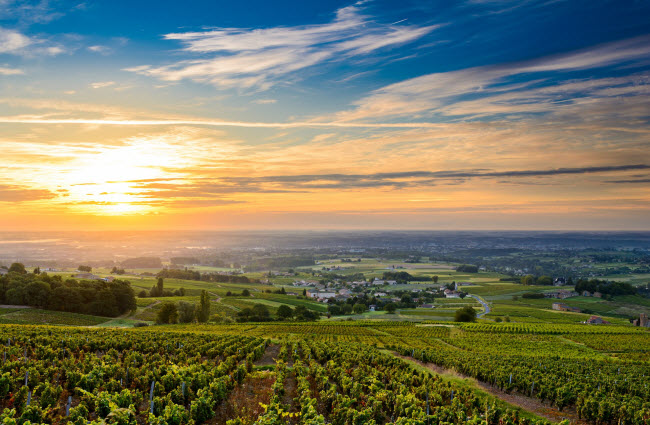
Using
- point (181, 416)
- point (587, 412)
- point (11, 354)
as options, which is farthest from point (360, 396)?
point (11, 354)

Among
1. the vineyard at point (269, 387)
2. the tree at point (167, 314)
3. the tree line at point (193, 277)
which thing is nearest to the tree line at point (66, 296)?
the tree at point (167, 314)

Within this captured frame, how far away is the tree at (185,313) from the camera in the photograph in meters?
79.1

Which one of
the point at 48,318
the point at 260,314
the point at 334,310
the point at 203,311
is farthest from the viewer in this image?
the point at 334,310

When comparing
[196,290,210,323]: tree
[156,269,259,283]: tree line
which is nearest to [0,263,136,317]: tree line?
[196,290,210,323]: tree

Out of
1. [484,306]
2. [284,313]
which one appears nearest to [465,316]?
[284,313]

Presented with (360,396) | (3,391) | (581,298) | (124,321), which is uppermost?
(3,391)

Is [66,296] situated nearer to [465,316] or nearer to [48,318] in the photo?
[48,318]

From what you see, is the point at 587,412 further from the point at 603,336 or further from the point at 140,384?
the point at 603,336

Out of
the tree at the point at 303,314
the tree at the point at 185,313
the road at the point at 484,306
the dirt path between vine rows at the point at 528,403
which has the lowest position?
the road at the point at 484,306

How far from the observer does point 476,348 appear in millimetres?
50469

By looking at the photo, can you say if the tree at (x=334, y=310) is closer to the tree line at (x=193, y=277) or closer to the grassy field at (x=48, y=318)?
the grassy field at (x=48, y=318)

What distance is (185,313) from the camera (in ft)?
262

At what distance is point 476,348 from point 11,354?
4775 cm

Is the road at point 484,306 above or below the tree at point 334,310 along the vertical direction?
below
